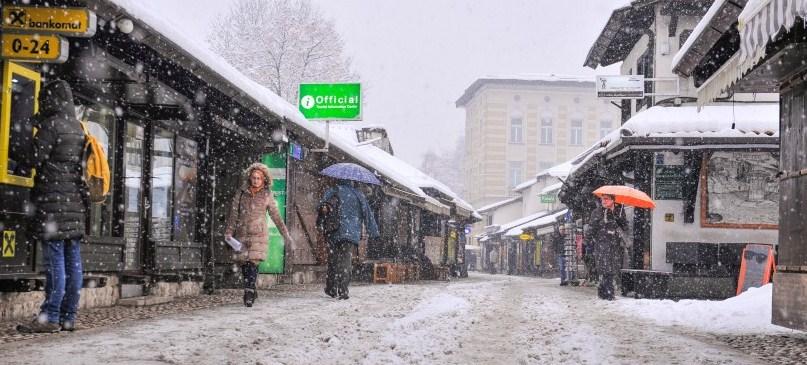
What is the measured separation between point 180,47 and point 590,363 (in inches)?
192

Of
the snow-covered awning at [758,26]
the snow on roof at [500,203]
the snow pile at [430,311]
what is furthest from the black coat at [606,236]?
the snow on roof at [500,203]

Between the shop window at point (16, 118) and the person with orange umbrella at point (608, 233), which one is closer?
the shop window at point (16, 118)

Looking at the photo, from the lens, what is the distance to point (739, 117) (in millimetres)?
16141

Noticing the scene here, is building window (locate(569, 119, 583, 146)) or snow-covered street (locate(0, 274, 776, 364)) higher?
building window (locate(569, 119, 583, 146))

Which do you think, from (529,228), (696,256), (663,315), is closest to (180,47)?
(663,315)

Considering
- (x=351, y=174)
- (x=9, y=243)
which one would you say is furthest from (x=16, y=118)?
(x=351, y=174)

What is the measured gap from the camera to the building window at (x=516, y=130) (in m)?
64.0

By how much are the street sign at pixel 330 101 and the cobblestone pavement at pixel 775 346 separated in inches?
525

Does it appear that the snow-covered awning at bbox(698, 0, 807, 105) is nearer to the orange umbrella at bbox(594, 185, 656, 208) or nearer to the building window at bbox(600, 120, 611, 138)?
the orange umbrella at bbox(594, 185, 656, 208)

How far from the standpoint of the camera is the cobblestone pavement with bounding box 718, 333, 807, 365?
6074 mm

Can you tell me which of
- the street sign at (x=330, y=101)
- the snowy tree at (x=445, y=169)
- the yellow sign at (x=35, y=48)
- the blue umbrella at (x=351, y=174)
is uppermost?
the snowy tree at (x=445, y=169)

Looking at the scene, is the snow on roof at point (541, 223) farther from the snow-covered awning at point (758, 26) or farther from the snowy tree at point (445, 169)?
the snowy tree at point (445, 169)

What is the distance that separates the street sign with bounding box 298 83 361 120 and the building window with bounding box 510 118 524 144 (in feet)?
146

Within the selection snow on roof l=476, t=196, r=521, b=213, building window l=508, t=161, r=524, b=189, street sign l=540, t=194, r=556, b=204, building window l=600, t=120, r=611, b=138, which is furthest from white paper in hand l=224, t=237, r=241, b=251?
building window l=600, t=120, r=611, b=138
